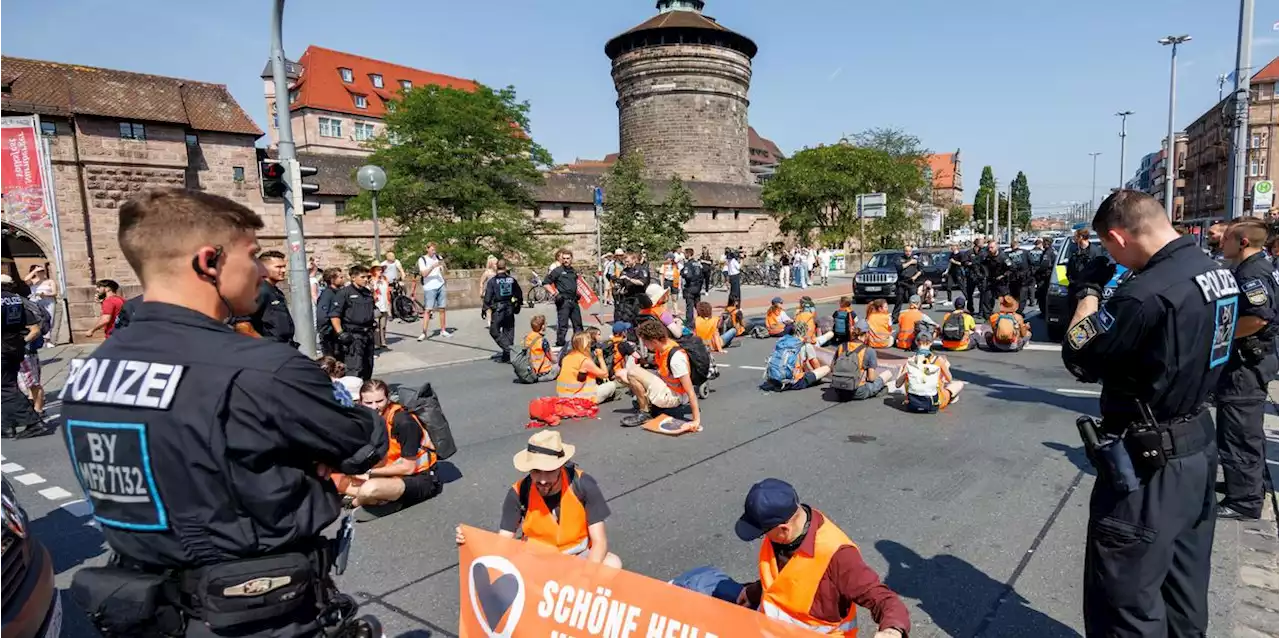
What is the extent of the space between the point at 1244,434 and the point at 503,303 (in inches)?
373

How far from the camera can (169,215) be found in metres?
1.96

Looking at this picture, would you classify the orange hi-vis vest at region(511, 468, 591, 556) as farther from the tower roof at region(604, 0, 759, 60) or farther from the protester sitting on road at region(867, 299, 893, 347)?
the tower roof at region(604, 0, 759, 60)

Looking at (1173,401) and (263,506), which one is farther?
(1173,401)

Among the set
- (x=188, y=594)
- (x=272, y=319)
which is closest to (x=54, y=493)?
(x=272, y=319)

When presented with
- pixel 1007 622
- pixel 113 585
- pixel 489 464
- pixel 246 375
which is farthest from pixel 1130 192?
pixel 489 464

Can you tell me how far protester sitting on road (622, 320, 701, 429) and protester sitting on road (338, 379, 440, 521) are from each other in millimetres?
2754

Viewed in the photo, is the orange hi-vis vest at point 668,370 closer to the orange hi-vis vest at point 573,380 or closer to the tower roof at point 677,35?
the orange hi-vis vest at point 573,380

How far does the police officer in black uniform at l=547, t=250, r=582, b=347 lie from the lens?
1252 centimetres

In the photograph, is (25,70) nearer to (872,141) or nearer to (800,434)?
(800,434)

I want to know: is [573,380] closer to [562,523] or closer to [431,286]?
[562,523]

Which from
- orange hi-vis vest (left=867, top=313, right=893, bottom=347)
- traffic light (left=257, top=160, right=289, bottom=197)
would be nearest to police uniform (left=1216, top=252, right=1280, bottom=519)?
orange hi-vis vest (left=867, top=313, right=893, bottom=347)

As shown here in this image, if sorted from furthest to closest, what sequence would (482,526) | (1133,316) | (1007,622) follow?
(482,526) < (1007,622) < (1133,316)

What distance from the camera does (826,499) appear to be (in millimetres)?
5477

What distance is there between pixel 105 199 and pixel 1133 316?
32.9 metres
